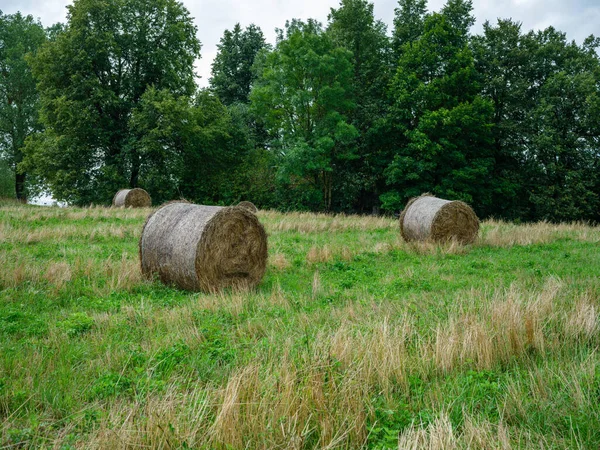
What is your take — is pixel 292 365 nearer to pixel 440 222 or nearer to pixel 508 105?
pixel 440 222

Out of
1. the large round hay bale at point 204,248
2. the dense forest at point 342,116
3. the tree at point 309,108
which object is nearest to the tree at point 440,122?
the dense forest at point 342,116

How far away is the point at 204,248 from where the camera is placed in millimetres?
7836

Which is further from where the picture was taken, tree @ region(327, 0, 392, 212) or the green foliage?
the green foliage

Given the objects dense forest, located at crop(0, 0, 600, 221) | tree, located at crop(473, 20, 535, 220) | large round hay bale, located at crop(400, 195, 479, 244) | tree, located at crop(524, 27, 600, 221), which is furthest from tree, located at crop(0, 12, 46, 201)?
tree, located at crop(524, 27, 600, 221)

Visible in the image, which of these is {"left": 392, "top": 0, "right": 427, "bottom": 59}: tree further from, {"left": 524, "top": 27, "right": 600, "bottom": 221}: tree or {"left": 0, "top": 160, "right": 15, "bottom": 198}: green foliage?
{"left": 0, "top": 160, "right": 15, "bottom": 198}: green foliage

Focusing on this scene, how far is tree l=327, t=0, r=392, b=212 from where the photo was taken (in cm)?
3244

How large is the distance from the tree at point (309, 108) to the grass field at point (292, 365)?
72.1ft

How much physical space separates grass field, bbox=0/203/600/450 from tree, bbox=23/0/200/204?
Result: 24.2 meters

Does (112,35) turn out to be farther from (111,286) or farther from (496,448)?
(496,448)

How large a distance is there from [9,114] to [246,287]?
132 ft

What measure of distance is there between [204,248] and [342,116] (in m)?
24.0

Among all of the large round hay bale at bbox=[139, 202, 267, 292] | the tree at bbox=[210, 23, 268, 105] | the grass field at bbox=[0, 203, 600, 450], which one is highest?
the tree at bbox=[210, 23, 268, 105]

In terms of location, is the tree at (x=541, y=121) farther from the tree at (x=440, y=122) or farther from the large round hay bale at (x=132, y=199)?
the large round hay bale at (x=132, y=199)

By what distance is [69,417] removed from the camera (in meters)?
3.08
